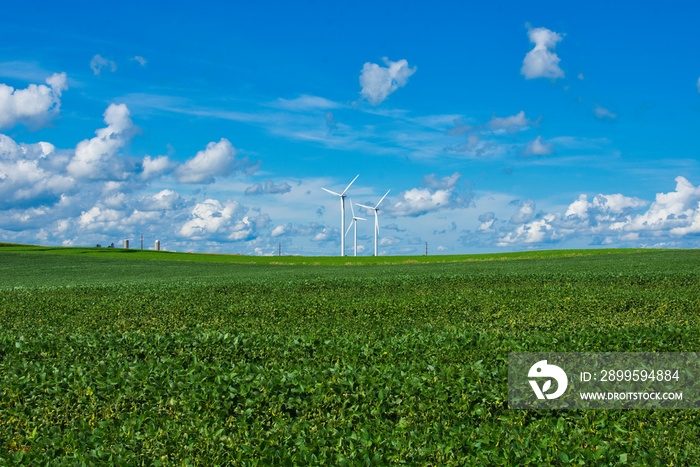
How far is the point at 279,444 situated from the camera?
6555 millimetres

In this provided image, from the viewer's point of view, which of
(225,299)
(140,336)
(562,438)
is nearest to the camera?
(562,438)

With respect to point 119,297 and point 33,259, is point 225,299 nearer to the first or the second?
point 119,297

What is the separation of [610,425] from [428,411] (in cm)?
268

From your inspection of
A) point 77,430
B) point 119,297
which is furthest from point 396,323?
point 119,297

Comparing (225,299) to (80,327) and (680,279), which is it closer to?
(80,327)

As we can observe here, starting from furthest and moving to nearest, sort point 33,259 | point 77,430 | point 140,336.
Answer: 1. point 33,259
2. point 140,336
3. point 77,430

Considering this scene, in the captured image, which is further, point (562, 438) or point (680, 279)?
point (680, 279)
